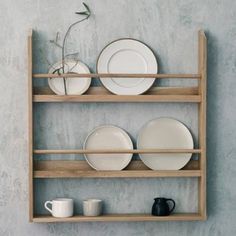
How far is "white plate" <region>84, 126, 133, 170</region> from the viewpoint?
8.56 ft

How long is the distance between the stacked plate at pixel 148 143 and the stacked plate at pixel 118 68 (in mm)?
192

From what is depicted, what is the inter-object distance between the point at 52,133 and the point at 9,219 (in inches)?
18.0

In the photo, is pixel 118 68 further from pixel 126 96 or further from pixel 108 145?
pixel 108 145

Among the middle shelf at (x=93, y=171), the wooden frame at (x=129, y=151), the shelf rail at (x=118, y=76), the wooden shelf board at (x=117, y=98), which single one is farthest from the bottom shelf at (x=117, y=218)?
the shelf rail at (x=118, y=76)

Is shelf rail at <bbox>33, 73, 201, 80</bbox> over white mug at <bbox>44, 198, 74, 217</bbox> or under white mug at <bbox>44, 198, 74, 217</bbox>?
over

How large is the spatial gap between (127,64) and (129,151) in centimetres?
42

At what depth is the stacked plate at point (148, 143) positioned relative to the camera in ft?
8.57

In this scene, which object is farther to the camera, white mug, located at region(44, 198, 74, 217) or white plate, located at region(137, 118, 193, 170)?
white plate, located at region(137, 118, 193, 170)

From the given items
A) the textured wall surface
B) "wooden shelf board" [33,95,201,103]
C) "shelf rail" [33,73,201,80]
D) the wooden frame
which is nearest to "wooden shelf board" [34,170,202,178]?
the wooden frame

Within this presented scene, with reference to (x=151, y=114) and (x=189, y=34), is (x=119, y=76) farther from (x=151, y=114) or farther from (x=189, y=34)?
(x=189, y=34)

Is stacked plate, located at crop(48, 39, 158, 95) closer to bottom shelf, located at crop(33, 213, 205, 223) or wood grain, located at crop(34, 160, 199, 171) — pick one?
wood grain, located at crop(34, 160, 199, 171)

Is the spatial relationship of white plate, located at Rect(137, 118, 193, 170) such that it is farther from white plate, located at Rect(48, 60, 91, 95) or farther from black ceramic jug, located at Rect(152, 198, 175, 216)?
white plate, located at Rect(48, 60, 91, 95)

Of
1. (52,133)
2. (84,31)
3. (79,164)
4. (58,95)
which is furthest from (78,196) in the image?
(84,31)

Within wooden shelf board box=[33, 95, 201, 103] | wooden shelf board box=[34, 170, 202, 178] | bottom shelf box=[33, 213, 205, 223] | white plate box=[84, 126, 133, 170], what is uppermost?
wooden shelf board box=[33, 95, 201, 103]
